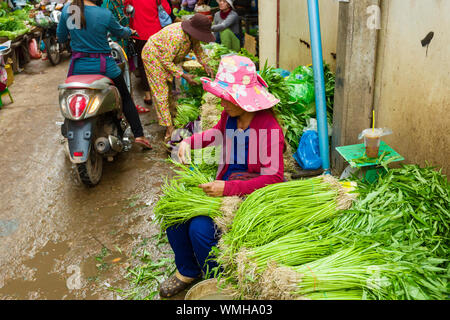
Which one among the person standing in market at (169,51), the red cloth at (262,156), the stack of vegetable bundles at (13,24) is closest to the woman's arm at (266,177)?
the red cloth at (262,156)

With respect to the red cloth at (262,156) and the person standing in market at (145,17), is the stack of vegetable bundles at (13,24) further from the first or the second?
the red cloth at (262,156)

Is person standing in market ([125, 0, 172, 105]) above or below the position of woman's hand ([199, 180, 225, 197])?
above

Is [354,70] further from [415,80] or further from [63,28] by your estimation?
[63,28]

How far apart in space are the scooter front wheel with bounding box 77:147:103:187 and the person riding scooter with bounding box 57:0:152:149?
37.5 inches

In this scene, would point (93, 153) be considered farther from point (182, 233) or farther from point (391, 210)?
point (391, 210)

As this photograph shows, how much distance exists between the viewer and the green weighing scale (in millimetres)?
2725

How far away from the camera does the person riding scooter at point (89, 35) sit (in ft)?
13.3

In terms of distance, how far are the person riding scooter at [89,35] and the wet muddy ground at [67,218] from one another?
3.89 ft

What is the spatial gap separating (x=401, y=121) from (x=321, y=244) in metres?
1.40

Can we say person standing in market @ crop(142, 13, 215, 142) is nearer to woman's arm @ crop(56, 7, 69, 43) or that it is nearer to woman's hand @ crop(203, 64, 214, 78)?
woman's hand @ crop(203, 64, 214, 78)

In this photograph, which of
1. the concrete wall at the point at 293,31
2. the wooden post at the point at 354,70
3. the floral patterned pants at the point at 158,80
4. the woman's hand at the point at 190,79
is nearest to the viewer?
the wooden post at the point at 354,70

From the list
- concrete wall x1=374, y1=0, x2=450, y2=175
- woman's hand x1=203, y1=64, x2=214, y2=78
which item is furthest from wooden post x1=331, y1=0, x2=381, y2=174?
woman's hand x1=203, y1=64, x2=214, y2=78

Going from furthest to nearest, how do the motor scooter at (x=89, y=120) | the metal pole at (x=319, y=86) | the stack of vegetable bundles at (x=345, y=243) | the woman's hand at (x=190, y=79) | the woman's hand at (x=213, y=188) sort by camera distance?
1. the woman's hand at (x=190, y=79)
2. the motor scooter at (x=89, y=120)
3. the metal pole at (x=319, y=86)
4. the woman's hand at (x=213, y=188)
5. the stack of vegetable bundles at (x=345, y=243)
